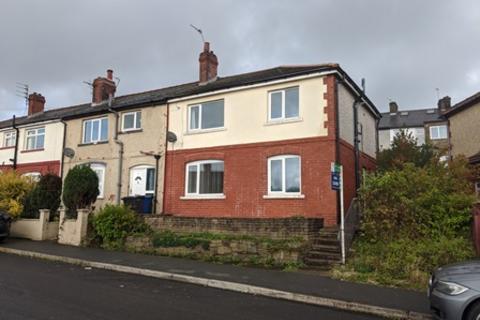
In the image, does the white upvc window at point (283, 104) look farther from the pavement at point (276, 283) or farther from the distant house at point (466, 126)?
the distant house at point (466, 126)

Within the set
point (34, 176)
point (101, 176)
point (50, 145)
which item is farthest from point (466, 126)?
point (34, 176)

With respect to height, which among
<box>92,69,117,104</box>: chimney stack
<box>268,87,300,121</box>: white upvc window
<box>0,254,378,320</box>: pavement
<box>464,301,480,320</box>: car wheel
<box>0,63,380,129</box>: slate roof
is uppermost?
<box>92,69,117,104</box>: chimney stack

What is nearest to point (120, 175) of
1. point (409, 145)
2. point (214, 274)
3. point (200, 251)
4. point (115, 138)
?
point (115, 138)

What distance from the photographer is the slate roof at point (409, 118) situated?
149ft

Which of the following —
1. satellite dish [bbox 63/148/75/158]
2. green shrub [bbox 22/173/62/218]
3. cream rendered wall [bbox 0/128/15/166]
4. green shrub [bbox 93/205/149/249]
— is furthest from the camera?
cream rendered wall [bbox 0/128/15/166]

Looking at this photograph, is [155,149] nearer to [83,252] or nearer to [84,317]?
[83,252]

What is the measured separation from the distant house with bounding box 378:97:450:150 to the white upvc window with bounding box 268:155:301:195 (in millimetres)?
25704

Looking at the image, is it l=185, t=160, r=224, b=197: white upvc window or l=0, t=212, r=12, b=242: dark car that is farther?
l=185, t=160, r=224, b=197: white upvc window

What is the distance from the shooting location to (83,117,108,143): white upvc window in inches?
831

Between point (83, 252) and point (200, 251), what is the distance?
384 cm

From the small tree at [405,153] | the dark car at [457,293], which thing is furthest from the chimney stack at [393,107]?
the dark car at [457,293]

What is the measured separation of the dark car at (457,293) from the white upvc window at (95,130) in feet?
57.1

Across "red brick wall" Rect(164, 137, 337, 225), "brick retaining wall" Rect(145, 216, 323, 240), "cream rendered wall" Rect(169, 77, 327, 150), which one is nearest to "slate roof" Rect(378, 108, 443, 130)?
"cream rendered wall" Rect(169, 77, 327, 150)

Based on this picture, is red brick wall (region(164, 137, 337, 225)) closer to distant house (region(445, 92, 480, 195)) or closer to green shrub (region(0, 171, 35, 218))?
green shrub (region(0, 171, 35, 218))
